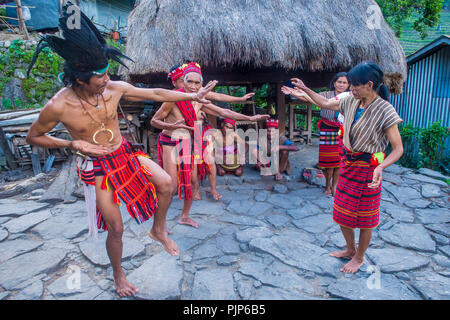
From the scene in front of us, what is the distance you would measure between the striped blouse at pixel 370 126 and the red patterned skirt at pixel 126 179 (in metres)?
1.75

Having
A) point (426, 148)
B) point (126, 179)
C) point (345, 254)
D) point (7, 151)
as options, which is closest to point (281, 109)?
point (426, 148)

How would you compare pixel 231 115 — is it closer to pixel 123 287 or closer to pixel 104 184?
pixel 104 184

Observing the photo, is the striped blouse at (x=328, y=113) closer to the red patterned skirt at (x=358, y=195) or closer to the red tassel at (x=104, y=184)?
the red patterned skirt at (x=358, y=195)

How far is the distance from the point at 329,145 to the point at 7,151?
21.9ft

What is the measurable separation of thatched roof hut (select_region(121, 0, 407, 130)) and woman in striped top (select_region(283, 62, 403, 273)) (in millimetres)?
2488

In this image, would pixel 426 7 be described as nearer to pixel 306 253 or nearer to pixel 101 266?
pixel 306 253

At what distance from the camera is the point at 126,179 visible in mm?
2291

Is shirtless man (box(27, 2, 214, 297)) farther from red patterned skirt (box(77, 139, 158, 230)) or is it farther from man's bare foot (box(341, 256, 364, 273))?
man's bare foot (box(341, 256, 364, 273))

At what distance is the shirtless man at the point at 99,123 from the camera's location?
1955 mm

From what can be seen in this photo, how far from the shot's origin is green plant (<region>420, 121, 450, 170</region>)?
21.0ft

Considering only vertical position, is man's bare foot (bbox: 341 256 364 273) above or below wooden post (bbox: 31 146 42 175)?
below

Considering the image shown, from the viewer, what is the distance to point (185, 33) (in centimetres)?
473

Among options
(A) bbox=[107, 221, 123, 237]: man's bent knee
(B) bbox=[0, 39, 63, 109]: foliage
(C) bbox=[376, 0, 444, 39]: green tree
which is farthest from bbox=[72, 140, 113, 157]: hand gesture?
(B) bbox=[0, 39, 63, 109]: foliage

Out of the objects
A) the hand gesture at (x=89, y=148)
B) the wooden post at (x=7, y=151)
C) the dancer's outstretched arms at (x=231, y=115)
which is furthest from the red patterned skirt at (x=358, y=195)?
the wooden post at (x=7, y=151)
